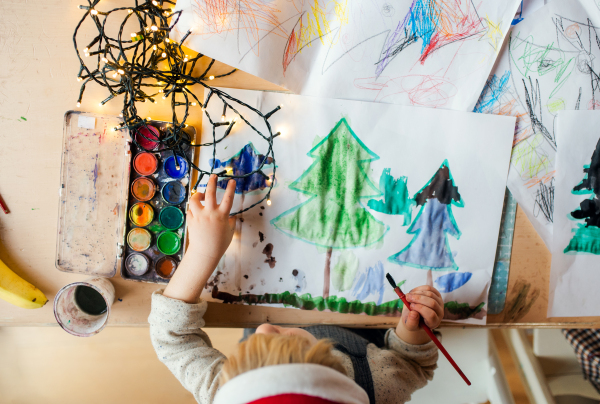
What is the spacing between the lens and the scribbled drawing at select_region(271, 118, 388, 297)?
2.23 ft

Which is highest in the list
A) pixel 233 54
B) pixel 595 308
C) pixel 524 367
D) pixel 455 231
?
pixel 233 54

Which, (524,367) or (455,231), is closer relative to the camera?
(455,231)

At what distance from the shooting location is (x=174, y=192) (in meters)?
0.67

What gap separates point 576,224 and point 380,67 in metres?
0.52

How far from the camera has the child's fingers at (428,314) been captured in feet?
1.99

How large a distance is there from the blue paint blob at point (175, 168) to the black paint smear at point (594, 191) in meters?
0.80

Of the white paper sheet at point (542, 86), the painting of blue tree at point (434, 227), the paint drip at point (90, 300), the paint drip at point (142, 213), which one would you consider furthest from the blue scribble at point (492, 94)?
the paint drip at point (90, 300)

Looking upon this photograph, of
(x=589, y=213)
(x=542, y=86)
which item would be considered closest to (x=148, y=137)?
(x=542, y=86)

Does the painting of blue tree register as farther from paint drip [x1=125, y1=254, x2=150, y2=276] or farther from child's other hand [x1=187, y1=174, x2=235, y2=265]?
paint drip [x1=125, y1=254, x2=150, y2=276]

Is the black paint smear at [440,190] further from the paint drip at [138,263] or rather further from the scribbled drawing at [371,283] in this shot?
the paint drip at [138,263]

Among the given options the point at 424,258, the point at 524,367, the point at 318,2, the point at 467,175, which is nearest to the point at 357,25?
the point at 318,2

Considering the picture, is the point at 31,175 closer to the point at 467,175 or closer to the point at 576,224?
the point at 467,175

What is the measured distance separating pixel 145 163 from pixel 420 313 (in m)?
0.60

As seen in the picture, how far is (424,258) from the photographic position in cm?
69
